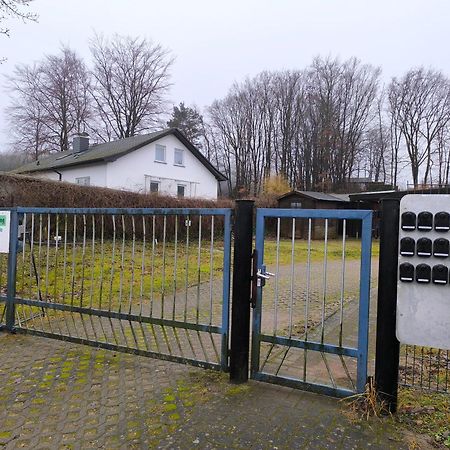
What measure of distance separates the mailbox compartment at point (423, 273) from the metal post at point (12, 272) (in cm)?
420

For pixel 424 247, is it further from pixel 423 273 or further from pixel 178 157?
pixel 178 157

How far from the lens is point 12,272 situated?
4516mm

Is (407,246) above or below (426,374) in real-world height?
above

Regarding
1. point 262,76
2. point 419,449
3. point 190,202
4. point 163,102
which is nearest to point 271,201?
point 190,202

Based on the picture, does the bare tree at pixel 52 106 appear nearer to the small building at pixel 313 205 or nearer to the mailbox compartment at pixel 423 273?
the small building at pixel 313 205

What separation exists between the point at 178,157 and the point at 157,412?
94.8ft

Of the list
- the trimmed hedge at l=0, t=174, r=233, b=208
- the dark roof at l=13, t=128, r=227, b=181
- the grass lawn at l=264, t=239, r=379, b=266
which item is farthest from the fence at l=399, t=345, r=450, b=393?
the dark roof at l=13, t=128, r=227, b=181

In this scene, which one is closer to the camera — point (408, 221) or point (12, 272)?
point (408, 221)

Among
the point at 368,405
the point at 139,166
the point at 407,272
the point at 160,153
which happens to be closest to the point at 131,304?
the point at 368,405

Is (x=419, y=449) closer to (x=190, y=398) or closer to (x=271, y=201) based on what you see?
(x=190, y=398)

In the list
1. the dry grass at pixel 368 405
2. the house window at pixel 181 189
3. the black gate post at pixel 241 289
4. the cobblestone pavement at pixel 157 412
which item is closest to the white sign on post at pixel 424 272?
the dry grass at pixel 368 405

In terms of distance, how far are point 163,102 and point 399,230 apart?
127ft

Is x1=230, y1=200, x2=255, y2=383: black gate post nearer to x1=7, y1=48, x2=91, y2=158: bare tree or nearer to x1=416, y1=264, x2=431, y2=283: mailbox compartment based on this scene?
x1=416, y1=264, x2=431, y2=283: mailbox compartment

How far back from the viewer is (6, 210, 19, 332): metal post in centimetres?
452
